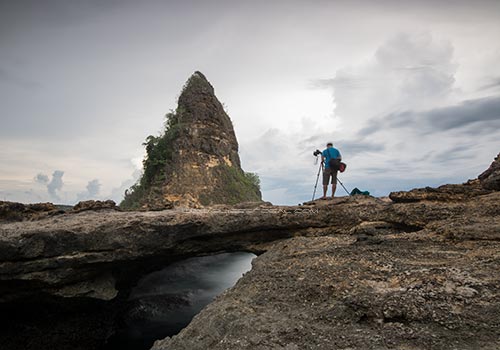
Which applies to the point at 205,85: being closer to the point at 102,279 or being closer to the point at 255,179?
the point at 255,179

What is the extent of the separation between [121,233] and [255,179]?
2360cm

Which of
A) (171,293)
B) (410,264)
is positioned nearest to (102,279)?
(171,293)

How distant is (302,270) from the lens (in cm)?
686

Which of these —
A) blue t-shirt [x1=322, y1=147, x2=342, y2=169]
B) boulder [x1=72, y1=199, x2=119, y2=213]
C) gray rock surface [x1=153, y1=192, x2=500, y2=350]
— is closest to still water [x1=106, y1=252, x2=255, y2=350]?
boulder [x1=72, y1=199, x2=119, y2=213]

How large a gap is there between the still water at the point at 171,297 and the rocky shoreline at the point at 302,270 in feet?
4.21

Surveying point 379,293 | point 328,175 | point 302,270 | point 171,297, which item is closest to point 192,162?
point 171,297

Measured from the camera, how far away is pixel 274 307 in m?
6.01

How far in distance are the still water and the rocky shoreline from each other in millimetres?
1283

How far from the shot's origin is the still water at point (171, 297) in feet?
42.4

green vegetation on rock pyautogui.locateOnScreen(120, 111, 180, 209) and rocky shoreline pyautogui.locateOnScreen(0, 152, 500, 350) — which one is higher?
green vegetation on rock pyautogui.locateOnScreen(120, 111, 180, 209)

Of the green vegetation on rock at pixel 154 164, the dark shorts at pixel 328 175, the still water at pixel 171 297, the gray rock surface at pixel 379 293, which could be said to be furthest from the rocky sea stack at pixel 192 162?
the gray rock surface at pixel 379 293

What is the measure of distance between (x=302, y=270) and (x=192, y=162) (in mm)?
18909

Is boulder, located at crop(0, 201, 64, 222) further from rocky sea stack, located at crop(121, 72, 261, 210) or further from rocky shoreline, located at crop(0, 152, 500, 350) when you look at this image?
rocky sea stack, located at crop(121, 72, 261, 210)

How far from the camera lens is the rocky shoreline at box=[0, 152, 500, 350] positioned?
4977 mm
